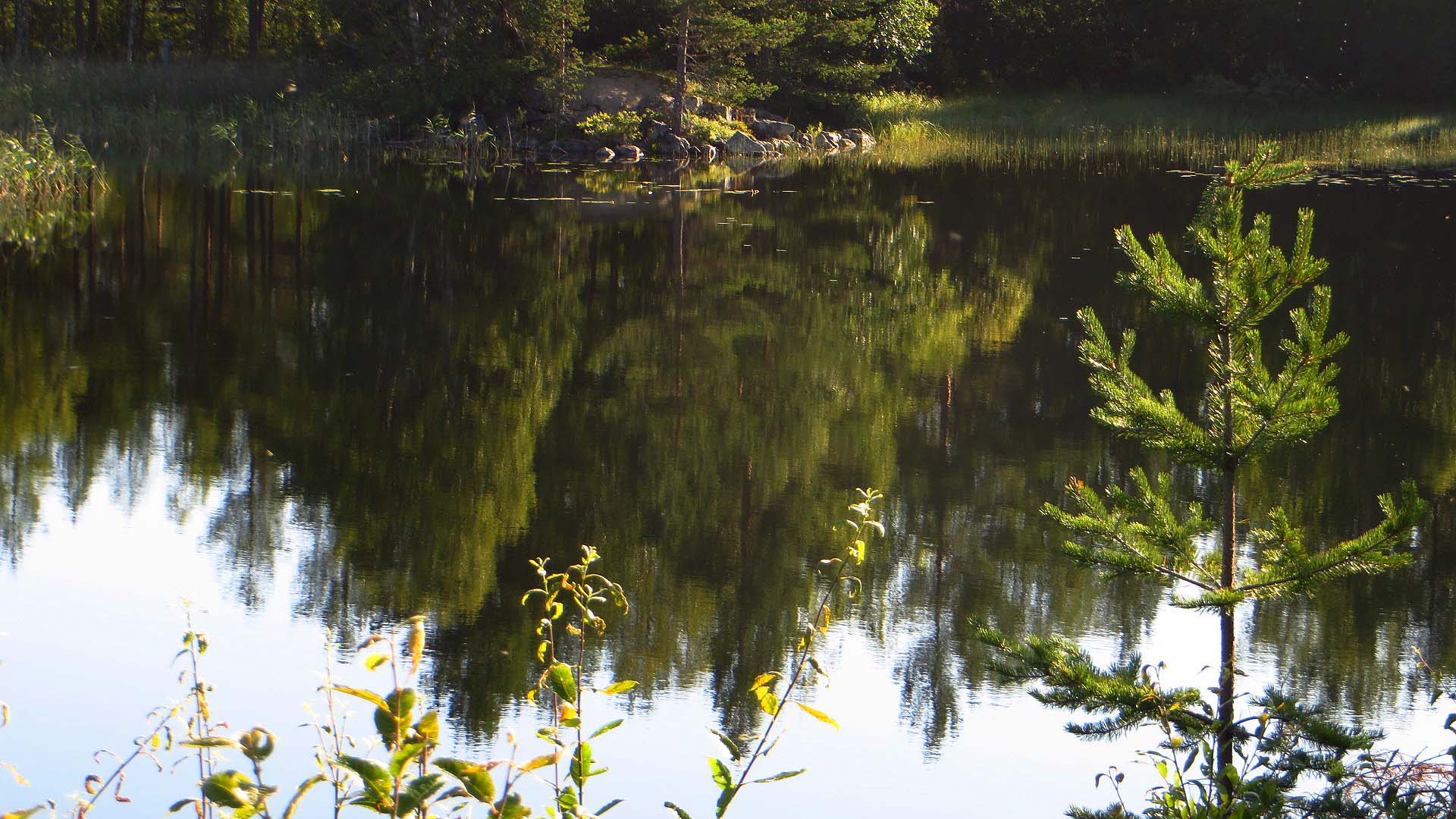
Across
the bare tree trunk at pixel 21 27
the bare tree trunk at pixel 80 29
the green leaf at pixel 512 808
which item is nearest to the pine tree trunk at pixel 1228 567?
the green leaf at pixel 512 808

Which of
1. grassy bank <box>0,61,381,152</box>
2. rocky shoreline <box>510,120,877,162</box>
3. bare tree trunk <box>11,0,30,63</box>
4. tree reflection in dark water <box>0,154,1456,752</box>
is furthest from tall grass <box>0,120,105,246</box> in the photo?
bare tree trunk <box>11,0,30,63</box>

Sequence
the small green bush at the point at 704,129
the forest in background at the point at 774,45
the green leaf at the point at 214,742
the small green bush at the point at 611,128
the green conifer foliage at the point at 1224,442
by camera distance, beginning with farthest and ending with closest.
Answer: the forest in background at the point at 774,45 → the small green bush at the point at 704,129 → the small green bush at the point at 611,128 → the green conifer foliage at the point at 1224,442 → the green leaf at the point at 214,742

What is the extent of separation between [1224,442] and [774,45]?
977 inches

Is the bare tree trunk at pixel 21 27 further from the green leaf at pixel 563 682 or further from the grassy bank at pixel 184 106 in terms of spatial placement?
the green leaf at pixel 563 682

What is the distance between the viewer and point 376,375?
8766mm

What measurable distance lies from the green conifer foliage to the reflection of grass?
20447 mm

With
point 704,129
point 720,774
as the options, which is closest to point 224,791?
point 720,774

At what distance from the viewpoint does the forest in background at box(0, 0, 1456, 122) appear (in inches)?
1035

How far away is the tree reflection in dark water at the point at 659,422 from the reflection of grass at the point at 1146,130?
982cm

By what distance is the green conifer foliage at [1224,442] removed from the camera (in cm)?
322

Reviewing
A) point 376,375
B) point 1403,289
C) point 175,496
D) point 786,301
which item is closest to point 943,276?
point 786,301

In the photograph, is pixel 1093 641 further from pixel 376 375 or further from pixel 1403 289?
pixel 1403 289

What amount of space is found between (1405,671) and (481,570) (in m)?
3.21

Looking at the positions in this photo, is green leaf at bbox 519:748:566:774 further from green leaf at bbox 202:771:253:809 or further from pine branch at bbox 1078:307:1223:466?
pine branch at bbox 1078:307:1223:466
